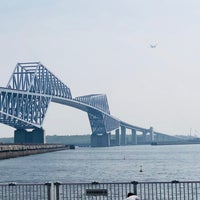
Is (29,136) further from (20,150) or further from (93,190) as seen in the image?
(93,190)

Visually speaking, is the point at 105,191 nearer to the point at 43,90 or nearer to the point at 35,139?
the point at 35,139

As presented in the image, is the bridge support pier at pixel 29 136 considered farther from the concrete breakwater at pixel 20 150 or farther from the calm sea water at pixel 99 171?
the calm sea water at pixel 99 171

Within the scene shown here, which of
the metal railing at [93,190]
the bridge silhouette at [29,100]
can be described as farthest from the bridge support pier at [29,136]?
the metal railing at [93,190]

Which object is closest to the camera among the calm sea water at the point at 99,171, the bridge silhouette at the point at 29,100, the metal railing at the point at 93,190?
the metal railing at the point at 93,190

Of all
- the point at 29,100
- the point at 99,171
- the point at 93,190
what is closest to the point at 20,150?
the point at 29,100

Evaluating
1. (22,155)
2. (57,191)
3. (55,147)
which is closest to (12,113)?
(22,155)

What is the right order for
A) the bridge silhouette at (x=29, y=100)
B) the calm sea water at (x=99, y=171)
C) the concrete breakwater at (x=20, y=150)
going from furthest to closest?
the bridge silhouette at (x=29, y=100)
the concrete breakwater at (x=20, y=150)
the calm sea water at (x=99, y=171)

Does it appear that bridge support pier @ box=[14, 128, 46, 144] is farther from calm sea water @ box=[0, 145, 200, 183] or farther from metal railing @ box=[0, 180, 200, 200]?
metal railing @ box=[0, 180, 200, 200]

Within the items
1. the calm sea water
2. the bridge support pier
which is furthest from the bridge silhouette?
the calm sea water
